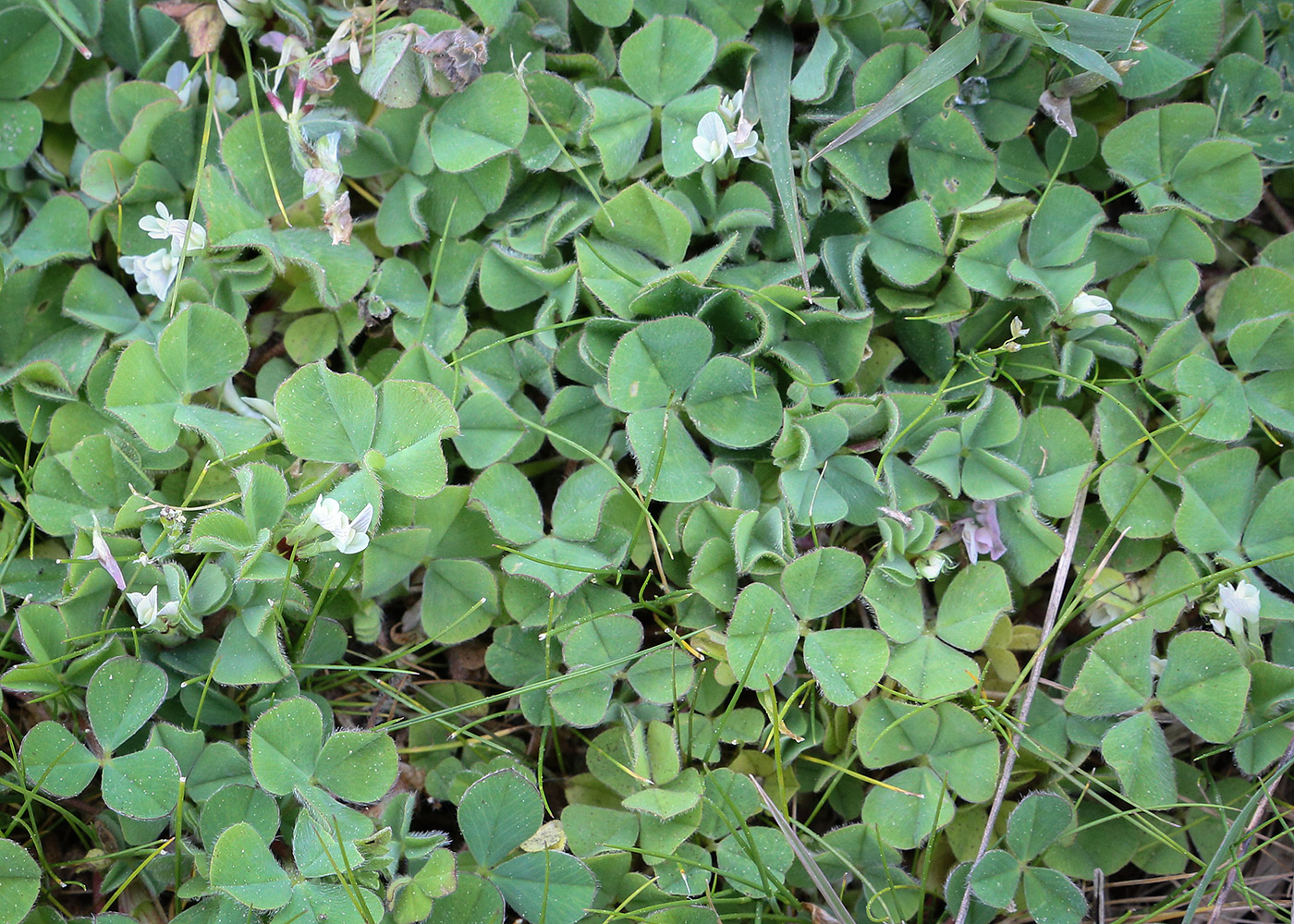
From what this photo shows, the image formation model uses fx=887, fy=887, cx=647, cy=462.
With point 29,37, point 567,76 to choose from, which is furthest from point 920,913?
point 29,37

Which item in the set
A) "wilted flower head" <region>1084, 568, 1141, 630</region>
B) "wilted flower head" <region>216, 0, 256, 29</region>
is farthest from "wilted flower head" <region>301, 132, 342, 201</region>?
"wilted flower head" <region>1084, 568, 1141, 630</region>

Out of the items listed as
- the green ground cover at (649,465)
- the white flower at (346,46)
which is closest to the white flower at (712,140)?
the green ground cover at (649,465)

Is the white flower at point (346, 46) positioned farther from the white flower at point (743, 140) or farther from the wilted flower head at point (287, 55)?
the white flower at point (743, 140)

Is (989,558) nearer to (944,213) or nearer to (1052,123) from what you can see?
(944,213)

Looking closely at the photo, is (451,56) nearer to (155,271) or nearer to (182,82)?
(182,82)

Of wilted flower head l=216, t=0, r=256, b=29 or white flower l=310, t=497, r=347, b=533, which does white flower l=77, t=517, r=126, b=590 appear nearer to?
white flower l=310, t=497, r=347, b=533
